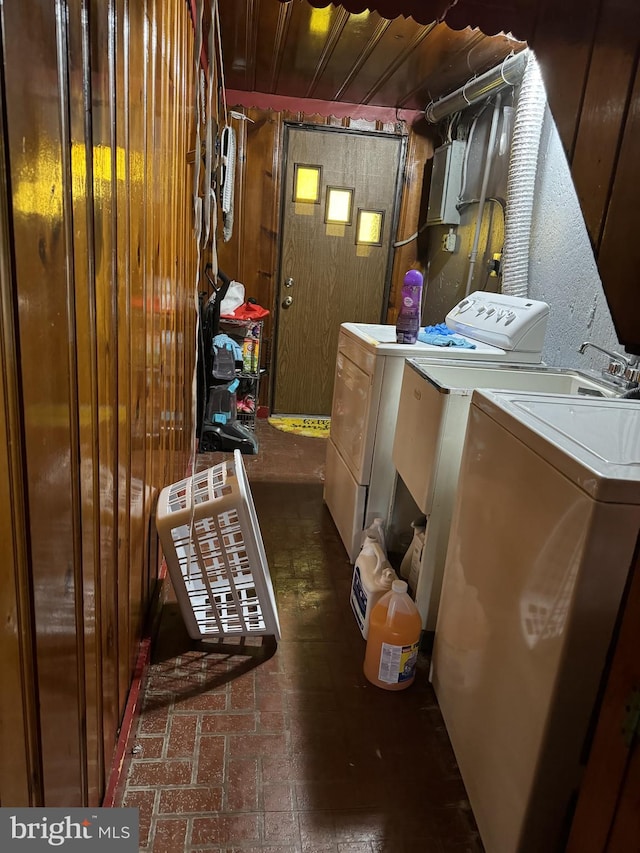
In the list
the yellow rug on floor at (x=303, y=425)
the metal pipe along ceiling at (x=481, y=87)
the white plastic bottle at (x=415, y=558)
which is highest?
the metal pipe along ceiling at (x=481, y=87)

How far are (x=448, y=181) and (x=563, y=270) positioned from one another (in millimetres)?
1578

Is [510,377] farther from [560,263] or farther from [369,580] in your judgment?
[369,580]

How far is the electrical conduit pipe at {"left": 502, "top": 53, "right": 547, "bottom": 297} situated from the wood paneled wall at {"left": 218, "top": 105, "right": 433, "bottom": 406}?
5.60 feet

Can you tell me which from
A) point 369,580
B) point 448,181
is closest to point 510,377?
point 369,580

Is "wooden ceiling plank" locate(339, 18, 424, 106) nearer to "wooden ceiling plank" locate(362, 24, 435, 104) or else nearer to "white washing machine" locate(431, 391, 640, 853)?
"wooden ceiling plank" locate(362, 24, 435, 104)

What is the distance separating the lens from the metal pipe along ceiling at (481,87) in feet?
9.42

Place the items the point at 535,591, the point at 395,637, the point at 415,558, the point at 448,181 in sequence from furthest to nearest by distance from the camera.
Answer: the point at 448,181
the point at 415,558
the point at 395,637
the point at 535,591

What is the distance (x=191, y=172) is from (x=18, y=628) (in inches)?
90.1

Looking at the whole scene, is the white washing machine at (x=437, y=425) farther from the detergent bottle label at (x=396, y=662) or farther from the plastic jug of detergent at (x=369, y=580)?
the detergent bottle label at (x=396, y=662)

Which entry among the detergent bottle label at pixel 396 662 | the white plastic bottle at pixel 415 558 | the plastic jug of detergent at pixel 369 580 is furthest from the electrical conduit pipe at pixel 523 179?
the detergent bottle label at pixel 396 662

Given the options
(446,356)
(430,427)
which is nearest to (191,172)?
(446,356)

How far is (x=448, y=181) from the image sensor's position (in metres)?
3.83

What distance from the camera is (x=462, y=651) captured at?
153 cm

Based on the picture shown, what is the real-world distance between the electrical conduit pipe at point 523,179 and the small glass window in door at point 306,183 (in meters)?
1.90
